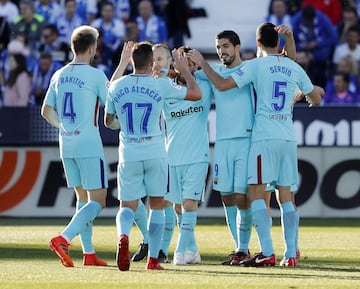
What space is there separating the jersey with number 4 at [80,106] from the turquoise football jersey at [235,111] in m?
1.23

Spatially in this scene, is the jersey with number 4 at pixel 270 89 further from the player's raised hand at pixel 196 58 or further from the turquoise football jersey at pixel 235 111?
the player's raised hand at pixel 196 58

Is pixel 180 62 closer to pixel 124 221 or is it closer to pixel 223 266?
pixel 124 221

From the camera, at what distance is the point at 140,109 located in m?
10.5

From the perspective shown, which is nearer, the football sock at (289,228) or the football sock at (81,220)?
the football sock at (81,220)

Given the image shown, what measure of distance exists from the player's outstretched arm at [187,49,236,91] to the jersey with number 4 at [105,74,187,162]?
25.6 inches

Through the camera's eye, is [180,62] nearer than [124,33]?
Yes

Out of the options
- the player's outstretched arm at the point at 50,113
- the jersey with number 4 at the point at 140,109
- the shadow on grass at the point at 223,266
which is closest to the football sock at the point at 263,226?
the shadow on grass at the point at 223,266

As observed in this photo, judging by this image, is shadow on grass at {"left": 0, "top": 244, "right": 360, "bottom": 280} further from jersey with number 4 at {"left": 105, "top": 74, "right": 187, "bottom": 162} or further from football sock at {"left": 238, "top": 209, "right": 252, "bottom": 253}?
jersey with number 4 at {"left": 105, "top": 74, "right": 187, "bottom": 162}

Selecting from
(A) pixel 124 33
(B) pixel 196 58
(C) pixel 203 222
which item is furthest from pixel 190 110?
(A) pixel 124 33

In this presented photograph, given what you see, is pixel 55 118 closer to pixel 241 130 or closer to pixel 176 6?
pixel 241 130

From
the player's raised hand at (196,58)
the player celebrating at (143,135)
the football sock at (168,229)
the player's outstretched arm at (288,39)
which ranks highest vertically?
the player's outstretched arm at (288,39)

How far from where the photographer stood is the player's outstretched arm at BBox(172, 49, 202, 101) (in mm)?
10656

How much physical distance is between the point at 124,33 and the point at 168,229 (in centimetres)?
1057

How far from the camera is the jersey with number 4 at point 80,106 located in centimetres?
1095
